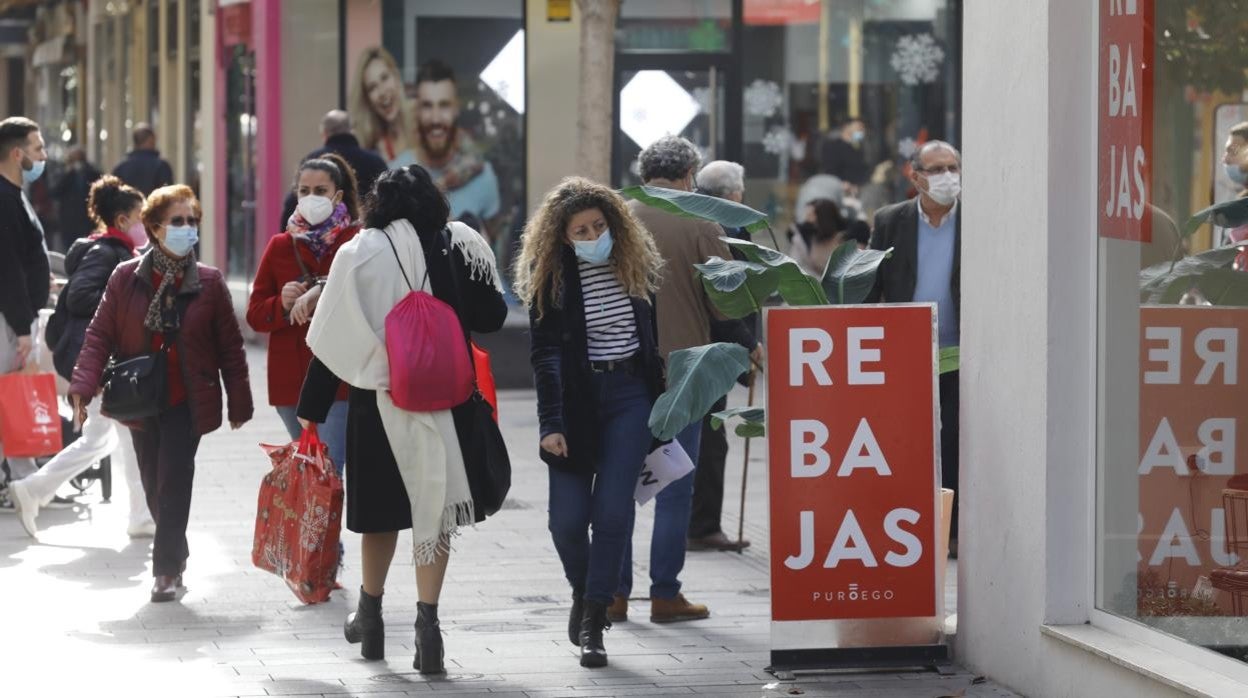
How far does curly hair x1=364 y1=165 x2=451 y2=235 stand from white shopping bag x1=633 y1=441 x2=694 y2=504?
1140mm

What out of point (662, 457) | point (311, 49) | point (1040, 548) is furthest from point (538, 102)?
point (1040, 548)

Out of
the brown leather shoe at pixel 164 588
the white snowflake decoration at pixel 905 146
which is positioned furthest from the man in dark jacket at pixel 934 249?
the white snowflake decoration at pixel 905 146

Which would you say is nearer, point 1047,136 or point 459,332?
point 1047,136

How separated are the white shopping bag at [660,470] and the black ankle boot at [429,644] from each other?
36.3 inches

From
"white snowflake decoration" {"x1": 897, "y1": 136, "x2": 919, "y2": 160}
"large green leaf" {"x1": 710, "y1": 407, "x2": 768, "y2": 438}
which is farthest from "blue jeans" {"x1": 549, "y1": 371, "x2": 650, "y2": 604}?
"white snowflake decoration" {"x1": 897, "y1": 136, "x2": 919, "y2": 160}

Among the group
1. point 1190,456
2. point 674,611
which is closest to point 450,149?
point 674,611

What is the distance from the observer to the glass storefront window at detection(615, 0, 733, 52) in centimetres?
1858

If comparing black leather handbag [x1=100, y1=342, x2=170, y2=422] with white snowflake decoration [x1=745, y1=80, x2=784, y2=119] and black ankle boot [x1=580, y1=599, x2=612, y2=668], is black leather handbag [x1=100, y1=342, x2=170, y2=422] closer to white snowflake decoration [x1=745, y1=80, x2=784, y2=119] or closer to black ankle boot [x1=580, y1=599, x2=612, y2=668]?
black ankle boot [x1=580, y1=599, x2=612, y2=668]

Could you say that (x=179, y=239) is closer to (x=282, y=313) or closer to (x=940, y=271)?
(x=282, y=313)

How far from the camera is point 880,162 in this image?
1977cm

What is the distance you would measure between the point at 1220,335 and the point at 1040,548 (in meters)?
0.96

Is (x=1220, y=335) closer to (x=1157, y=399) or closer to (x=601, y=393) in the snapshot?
(x=1157, y=399)

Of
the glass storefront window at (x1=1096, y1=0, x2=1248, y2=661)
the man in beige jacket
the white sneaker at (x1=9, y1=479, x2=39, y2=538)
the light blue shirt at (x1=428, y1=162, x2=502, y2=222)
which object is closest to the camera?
the glass storefront window at (x1=1096, y1=0, x2=1248, y2=661)

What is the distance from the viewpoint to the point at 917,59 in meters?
19.7
